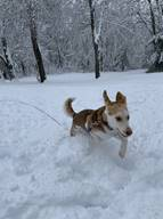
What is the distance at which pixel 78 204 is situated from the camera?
5793 mm

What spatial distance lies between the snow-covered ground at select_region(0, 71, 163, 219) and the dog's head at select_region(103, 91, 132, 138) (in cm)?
73

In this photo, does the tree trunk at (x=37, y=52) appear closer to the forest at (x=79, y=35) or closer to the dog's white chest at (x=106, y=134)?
the forest at (x=79, y=35)

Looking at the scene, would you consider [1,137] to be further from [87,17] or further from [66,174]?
[87,17]

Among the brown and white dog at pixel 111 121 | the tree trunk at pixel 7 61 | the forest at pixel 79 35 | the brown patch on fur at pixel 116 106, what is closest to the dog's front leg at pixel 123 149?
the brown and white dog at pixel 111 121

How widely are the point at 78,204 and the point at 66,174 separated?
99cm

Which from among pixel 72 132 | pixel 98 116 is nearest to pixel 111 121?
pixel 98 116

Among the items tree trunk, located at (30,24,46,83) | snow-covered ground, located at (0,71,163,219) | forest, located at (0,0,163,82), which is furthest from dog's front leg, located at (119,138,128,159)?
tree trunk, located at (30,24,46,83)

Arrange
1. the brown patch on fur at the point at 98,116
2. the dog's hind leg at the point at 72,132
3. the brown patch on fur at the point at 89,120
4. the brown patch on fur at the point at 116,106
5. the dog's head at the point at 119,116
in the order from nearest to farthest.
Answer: the dog's head at the point at 119,116 → the brown patch on fur at the point at 116,106 → the brown patch on fur at the point at 98,116 → the brown patch on fur at the point at 89,120 → the dog's hind leg at the point at 72,132

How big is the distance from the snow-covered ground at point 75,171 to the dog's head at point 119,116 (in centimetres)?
73

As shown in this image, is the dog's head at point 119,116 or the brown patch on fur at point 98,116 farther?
the brown patch on fur at point 98,116

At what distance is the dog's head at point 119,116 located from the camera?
255 inches

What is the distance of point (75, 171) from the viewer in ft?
22.3

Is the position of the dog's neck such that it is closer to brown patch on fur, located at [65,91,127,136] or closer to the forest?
brown patch on fur, located at [65,91,127,136]

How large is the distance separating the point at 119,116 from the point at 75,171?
4.09ft
